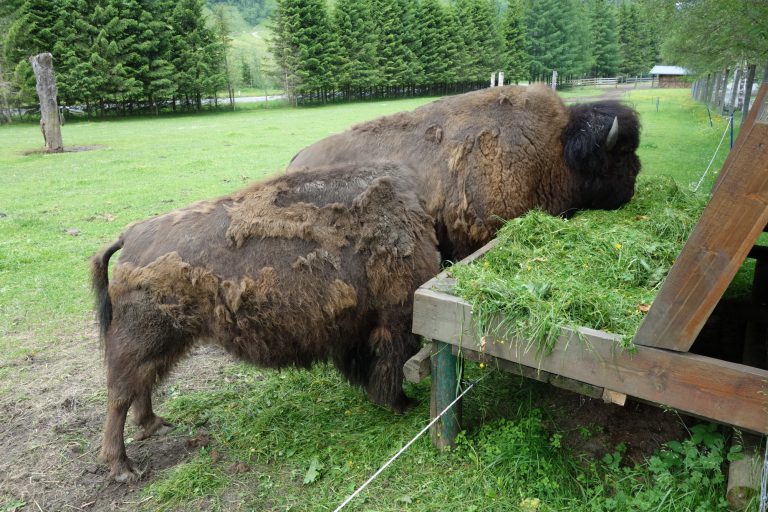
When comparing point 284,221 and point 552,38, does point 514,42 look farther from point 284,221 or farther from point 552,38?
point 284,221

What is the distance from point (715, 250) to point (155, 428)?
3897 millimetres

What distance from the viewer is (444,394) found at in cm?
346

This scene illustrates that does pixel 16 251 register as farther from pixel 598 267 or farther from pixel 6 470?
pixel 598 267

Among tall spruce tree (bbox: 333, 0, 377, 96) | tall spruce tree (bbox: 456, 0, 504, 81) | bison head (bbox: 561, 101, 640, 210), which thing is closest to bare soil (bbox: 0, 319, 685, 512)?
bison head (bbox: 561, 101, 640, 210)

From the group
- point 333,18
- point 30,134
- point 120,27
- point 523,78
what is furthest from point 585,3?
point 30,134

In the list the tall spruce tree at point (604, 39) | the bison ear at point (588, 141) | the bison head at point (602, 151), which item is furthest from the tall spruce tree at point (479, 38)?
the bison ear at point (588, 141)

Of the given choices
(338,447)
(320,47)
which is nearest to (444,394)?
(338,447)

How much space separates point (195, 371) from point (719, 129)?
23.0m

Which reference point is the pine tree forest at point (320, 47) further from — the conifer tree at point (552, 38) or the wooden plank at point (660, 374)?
the wooden plank at point (660, 374)

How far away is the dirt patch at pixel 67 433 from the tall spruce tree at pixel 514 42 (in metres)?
66.1

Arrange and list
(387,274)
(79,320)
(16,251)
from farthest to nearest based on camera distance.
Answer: (16,251)
(79,320)
(387,274)

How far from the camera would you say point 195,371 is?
503cm

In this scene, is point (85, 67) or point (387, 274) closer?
point (387, 274)

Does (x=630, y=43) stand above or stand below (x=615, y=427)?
above
